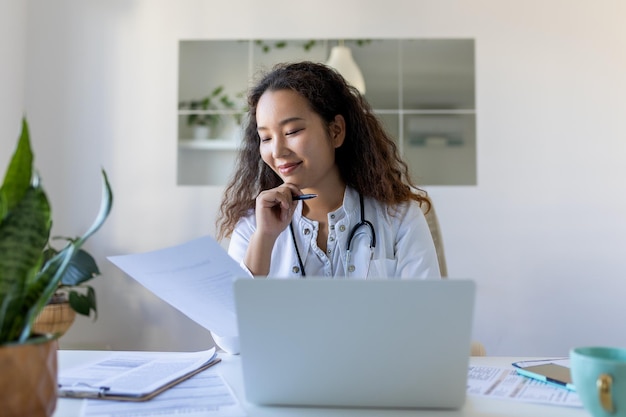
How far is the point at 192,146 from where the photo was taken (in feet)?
10.3

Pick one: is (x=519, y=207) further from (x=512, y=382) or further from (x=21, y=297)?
(x=21, y=297)

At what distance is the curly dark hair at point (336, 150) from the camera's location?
174cm

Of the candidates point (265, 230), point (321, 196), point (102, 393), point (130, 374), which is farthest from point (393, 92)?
point (102, 393)

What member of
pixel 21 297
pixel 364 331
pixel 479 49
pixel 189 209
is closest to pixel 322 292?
pixel 364 331

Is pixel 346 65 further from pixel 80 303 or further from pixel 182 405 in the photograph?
pixel 182 405

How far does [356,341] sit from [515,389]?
0.33 meters

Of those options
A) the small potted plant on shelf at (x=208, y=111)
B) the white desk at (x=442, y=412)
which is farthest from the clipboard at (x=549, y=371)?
the small potted plant on shelf at (x=208, y=111)

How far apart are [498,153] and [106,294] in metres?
2.17

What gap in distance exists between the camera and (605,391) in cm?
66

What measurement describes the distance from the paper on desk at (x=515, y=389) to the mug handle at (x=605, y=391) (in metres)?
0.14

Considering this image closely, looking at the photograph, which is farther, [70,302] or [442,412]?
[70,302]

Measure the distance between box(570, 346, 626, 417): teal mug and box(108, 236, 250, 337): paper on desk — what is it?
0.46 metres

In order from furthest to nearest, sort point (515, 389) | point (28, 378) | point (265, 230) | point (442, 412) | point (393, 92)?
point (393, 92), point (265, 230), point (515, 389), point (442, 412), point (28, 378)

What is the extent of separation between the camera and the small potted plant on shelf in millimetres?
3145
